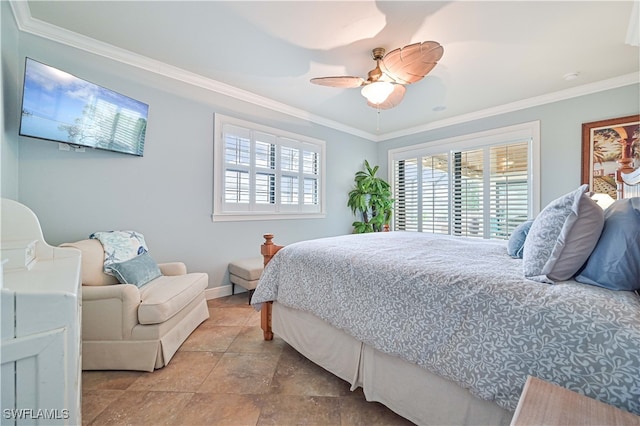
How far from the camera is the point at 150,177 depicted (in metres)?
2.64

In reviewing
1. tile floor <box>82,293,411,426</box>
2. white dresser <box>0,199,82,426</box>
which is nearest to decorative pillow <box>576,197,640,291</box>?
tile floor <box>82,293,411,426</box>

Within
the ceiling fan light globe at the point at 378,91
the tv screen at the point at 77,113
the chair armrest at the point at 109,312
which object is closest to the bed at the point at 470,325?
the chair armrest at the point at 109,312

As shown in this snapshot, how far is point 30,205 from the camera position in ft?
6.80

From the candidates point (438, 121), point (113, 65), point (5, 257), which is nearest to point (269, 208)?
point (113, 65)

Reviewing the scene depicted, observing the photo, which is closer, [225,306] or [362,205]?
[225,306]

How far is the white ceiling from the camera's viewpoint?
1.88m

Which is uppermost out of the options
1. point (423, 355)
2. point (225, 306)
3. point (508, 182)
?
point (508, 182)

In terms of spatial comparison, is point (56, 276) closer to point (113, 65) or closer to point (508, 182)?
point (113, 65)

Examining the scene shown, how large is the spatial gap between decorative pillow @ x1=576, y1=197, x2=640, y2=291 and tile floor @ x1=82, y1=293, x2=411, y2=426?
1.13 meters

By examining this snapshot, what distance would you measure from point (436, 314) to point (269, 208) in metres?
2.83

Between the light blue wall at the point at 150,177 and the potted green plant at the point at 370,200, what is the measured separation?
5.07ft

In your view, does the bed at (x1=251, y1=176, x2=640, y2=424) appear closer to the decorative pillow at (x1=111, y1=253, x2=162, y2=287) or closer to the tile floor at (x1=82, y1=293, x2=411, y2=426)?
the tile floor at (x1=82, y1=293, x2=411, y2=426)

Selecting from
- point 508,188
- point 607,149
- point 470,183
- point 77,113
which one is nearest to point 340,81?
point 77,113

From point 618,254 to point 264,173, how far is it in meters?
3.30
